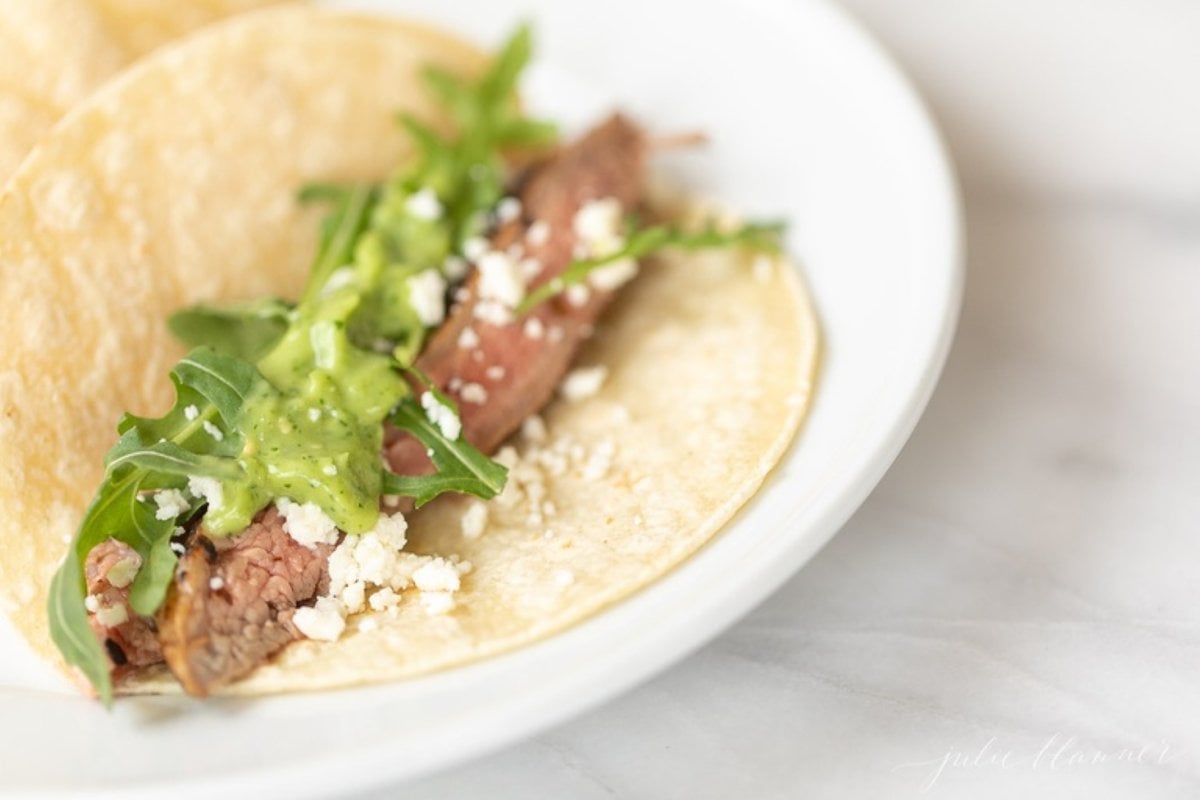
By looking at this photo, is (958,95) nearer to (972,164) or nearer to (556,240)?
(972,164)

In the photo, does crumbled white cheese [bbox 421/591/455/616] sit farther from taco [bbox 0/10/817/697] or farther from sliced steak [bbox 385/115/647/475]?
sliced steak [bbox 385/115/647/475]

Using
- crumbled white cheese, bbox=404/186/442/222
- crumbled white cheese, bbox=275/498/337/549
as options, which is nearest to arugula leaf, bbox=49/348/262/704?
crumbled white cheese, bbox=275/498/337/549

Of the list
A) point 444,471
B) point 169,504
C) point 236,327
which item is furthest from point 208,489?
point 236,327

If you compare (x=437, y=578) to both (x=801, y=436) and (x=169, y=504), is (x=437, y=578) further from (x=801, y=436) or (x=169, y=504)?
(x=801, y=436)

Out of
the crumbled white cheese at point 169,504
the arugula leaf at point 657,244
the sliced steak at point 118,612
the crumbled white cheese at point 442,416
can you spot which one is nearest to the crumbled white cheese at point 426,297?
the arugula leaf at point 657,244

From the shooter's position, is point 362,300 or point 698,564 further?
point 362,300

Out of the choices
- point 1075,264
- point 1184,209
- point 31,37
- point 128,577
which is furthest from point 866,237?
point 31,37

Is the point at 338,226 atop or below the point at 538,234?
below
